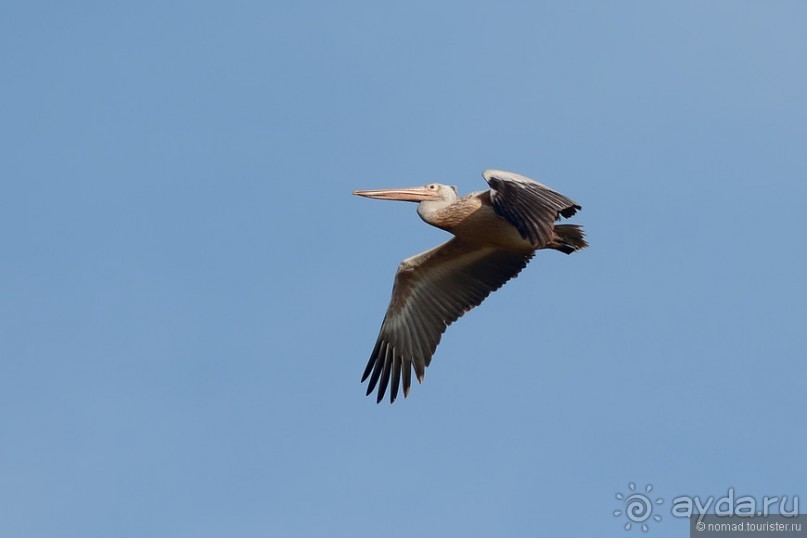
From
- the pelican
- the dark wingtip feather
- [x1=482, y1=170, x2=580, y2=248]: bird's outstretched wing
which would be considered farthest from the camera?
the pelican

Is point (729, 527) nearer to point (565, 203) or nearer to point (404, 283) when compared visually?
point (565, 203)

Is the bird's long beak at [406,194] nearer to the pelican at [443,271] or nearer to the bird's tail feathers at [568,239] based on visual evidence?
the pelican at [443,271]

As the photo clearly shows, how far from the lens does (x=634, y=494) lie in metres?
11.4

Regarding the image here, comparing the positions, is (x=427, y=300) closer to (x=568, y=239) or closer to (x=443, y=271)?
(x=443, y=271)

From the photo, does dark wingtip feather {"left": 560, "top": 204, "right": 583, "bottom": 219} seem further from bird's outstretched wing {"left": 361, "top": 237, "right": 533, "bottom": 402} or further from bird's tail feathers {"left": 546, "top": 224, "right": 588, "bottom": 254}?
bird's outstretched wing {"left": 361, "top": 237, "right": 533, "bottom": 402}

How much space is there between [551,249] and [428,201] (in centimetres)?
160

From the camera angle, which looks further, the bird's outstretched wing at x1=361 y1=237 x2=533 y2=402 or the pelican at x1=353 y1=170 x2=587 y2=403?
the bird's outstretched wing at x1=361 y1=237 x2=533 y2=402

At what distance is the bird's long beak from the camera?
14036mm

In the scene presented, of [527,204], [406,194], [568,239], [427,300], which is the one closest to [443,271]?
[427,300]

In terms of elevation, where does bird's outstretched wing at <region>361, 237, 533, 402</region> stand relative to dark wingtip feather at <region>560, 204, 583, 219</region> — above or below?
below

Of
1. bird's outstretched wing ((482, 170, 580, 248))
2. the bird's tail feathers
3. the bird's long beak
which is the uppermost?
the bird's long beak

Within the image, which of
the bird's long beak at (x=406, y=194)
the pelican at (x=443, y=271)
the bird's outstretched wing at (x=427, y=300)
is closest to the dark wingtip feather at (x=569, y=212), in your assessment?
the pelican at (x=443, y=271)

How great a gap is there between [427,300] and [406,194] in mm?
1364

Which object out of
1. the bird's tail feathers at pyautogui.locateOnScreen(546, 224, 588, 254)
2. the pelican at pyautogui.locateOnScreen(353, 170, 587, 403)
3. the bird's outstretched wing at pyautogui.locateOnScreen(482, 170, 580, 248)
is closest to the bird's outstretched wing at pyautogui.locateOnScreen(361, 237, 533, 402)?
the pelican at pyautogui.locateOnScreen(353, 170, 587, 403)
